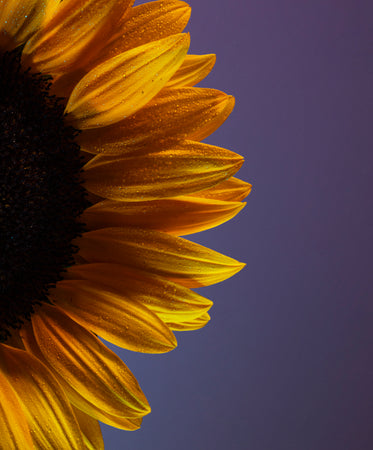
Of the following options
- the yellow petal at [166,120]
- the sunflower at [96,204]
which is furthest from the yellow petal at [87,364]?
the yellow petal at [166,120]

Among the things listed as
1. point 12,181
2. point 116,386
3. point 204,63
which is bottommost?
point 116,386

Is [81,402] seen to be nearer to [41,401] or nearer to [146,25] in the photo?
[41,401]

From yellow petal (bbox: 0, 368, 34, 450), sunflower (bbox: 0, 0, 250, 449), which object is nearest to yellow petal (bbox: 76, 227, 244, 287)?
sunflower (bbox: 0, 0, 250, 449)

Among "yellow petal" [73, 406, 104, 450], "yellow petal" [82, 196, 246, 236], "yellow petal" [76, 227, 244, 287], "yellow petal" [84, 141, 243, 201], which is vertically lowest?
"yellow petal" [73, 406, 104, 450]

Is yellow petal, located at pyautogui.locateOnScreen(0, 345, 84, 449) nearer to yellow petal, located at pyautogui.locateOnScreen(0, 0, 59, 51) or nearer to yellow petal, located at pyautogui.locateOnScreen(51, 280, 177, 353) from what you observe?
yellow petal, located at pyautogui.locateOnScreen(51, 280, 177, 353)

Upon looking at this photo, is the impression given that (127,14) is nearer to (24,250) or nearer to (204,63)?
(204,63)

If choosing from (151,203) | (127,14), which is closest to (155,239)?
(151,203)

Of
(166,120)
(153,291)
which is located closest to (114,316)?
(153,291)
